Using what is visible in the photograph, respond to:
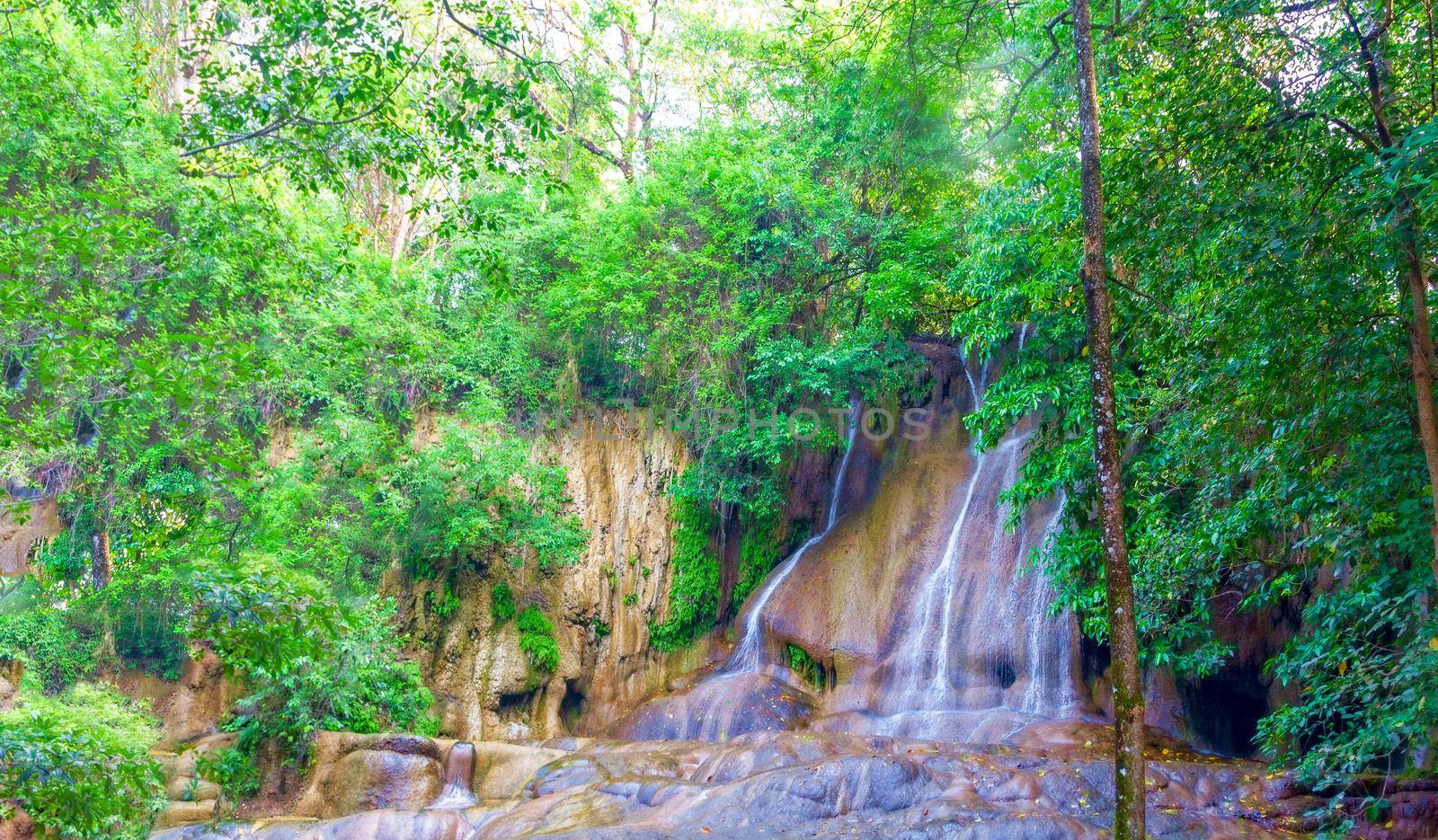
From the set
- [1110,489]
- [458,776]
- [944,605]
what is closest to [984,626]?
[944,605]

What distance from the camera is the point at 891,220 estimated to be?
15719 millimetres

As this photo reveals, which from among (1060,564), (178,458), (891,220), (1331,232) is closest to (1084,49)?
(1331,232)

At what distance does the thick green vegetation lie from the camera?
5758 mm

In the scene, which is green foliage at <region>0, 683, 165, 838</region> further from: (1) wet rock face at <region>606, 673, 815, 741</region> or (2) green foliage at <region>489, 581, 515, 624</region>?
(2) green foliage at <region>489, 581, 515, 624</region>

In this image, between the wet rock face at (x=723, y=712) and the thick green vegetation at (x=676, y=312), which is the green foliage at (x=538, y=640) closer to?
the thick green vegetation at (x=676, y=312)

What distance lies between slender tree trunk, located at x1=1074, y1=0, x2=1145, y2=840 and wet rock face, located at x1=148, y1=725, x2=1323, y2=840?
242cm

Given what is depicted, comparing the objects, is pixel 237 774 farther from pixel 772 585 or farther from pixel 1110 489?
pixel 1110 489

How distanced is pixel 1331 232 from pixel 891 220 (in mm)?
10173

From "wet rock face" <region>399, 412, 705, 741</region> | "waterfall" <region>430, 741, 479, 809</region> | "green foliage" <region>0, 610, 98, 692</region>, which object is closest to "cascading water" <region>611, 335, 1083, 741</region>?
"wet rock face" <region>399, 412, 705, 741</region>

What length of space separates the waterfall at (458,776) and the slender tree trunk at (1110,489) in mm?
8680

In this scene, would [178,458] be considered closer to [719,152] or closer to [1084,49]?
[719,152]

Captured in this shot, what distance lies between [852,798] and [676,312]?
32.0 feet

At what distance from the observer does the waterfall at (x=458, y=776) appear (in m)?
11.9

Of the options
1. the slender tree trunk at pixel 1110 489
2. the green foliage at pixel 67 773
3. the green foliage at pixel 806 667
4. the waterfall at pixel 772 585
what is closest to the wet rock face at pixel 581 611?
the waterfall at pixel 772 585
